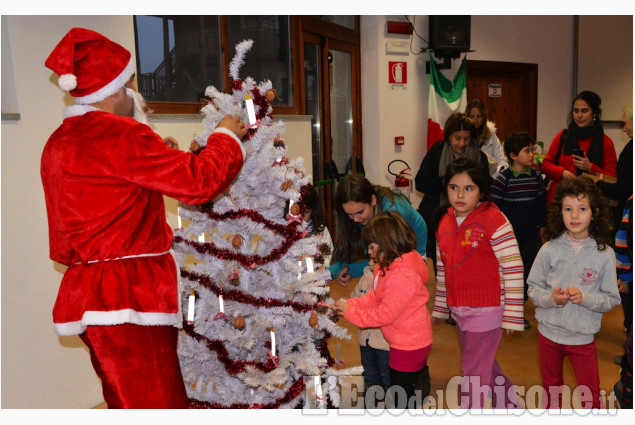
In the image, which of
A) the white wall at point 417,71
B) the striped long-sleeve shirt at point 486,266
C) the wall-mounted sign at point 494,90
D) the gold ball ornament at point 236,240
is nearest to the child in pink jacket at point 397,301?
the striped long-sleeve shirt at point 486,266

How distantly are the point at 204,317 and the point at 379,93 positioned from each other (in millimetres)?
4491

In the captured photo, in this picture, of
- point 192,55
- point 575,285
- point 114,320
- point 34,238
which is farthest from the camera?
point 192,55

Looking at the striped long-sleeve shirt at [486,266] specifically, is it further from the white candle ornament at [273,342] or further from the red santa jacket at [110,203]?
the red santa jacket at [110,203]

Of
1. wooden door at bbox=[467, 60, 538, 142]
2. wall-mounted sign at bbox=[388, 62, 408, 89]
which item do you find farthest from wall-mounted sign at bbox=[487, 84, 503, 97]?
wall-mounted sign at bbox=[388, 62, 408, 89]

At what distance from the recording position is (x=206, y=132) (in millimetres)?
2023

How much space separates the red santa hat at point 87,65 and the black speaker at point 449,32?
16.3 feet

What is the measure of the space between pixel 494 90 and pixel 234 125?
247 inches

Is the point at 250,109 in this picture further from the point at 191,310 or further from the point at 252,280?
the point at 191,310

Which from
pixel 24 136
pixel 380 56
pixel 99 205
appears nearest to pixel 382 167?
pixel 380 56

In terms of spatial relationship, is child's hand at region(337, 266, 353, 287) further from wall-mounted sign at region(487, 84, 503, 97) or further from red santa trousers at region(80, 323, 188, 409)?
wall-mounted sign at region(487, 84, 503, 97)

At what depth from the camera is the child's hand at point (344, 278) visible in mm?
2604

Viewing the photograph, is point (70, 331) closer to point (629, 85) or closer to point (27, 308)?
point (27, 308)

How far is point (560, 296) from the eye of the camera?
7.09ft

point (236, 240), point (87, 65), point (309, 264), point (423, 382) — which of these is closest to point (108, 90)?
point (87, 65)
